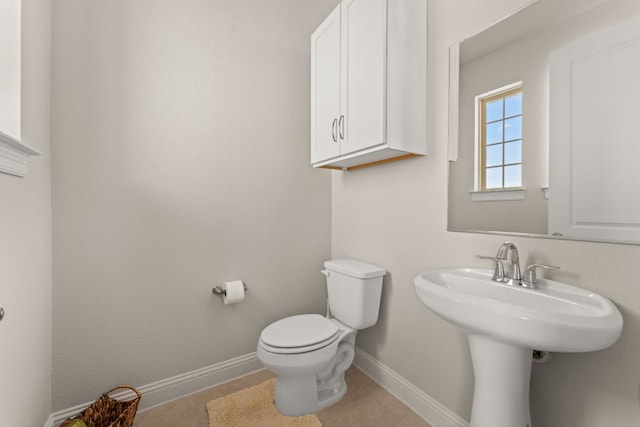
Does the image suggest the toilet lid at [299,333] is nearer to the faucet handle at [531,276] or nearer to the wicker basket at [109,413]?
the wicker basket at [109,413]

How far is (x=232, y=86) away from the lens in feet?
5.52

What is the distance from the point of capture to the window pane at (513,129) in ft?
3.47

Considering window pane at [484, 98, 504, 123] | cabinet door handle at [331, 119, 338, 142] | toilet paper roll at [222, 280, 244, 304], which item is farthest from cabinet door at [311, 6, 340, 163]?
toilet paper roll at [222, 280, 244, 304]

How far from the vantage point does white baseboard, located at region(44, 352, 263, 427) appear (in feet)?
4.34

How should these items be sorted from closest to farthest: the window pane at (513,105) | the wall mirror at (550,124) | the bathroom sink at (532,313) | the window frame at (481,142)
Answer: the bathroom sink at (532,313) → the wall mirror at (550,124) → the window pane at (513,105) → the window frame at (481,142)

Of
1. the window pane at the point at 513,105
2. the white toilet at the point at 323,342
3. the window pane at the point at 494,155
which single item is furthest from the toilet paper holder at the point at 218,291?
the window pane at the point at 513,105

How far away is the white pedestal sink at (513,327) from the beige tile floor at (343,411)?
56cm

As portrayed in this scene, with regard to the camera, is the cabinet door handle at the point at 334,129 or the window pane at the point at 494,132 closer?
the window pane at the point at 494,132

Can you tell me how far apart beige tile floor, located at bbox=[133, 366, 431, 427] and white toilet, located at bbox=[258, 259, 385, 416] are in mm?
76

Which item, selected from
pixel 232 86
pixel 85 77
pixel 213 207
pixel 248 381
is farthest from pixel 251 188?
pixel 248 381

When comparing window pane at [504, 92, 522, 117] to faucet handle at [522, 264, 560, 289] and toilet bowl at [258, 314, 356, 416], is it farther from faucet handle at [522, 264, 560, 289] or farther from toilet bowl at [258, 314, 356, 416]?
toilet bowl at [258, 314, 356, 416]

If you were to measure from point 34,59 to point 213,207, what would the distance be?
0.94 metres

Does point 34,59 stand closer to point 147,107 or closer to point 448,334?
point 147,107

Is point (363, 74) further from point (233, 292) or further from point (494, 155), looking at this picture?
point (233, 292)
